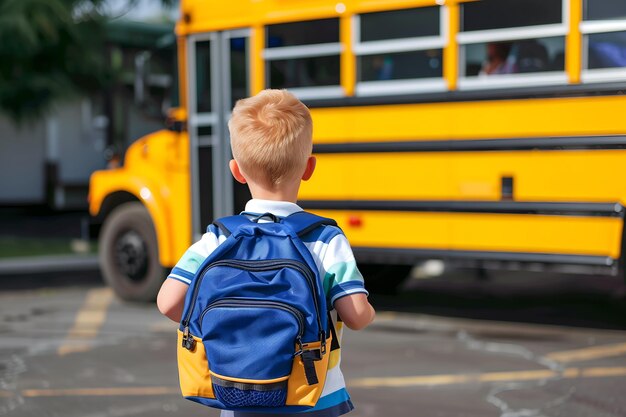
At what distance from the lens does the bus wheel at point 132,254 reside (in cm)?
848

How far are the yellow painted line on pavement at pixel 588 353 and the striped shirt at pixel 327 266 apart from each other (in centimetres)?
392

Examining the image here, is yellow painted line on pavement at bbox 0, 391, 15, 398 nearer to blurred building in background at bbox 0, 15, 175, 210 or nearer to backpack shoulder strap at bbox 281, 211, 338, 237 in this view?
backpack shoulder strap at bbox 281, 211, 338, 237

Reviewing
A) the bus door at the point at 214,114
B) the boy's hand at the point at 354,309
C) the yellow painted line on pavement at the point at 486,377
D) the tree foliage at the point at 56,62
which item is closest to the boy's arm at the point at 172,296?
the boy's hand at the point at 354,309

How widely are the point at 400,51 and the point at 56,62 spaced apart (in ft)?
29.1

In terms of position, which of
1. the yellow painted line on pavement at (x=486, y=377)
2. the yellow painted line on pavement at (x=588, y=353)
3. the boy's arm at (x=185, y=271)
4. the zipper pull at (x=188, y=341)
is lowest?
the yellow painted line on pavement at (x=588, y=353)

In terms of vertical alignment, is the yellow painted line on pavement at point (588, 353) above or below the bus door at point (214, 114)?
below

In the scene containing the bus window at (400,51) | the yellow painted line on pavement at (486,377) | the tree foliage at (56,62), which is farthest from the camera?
the tree foliage at (56,62)

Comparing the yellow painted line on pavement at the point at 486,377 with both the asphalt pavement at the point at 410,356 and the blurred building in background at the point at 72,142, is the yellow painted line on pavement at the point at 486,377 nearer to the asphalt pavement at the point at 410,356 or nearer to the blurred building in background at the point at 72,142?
the asphalt pavement at the point at 410,356

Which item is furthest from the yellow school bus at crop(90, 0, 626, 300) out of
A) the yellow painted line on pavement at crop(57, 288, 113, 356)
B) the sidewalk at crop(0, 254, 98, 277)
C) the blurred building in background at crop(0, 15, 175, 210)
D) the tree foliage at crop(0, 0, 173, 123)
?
the blurred building in background at crop(0, 15, 175, 210)

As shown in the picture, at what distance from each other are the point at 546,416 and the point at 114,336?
136 inches

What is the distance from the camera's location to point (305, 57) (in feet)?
24.7

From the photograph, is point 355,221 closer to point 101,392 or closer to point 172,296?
point 101,392

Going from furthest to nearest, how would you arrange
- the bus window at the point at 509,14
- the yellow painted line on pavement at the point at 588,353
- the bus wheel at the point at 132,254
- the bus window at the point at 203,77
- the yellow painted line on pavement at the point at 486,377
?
the bus wheel at the point at 132,254 < the bus window at the point at 203,77 < the bus window at the point at 509,14 < the yellow painted line on pavement at the point at 588,353 < the yellow painted line on pavement at the point at 486,377

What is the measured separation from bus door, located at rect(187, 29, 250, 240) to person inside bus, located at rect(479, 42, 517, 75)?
197 centimetres
